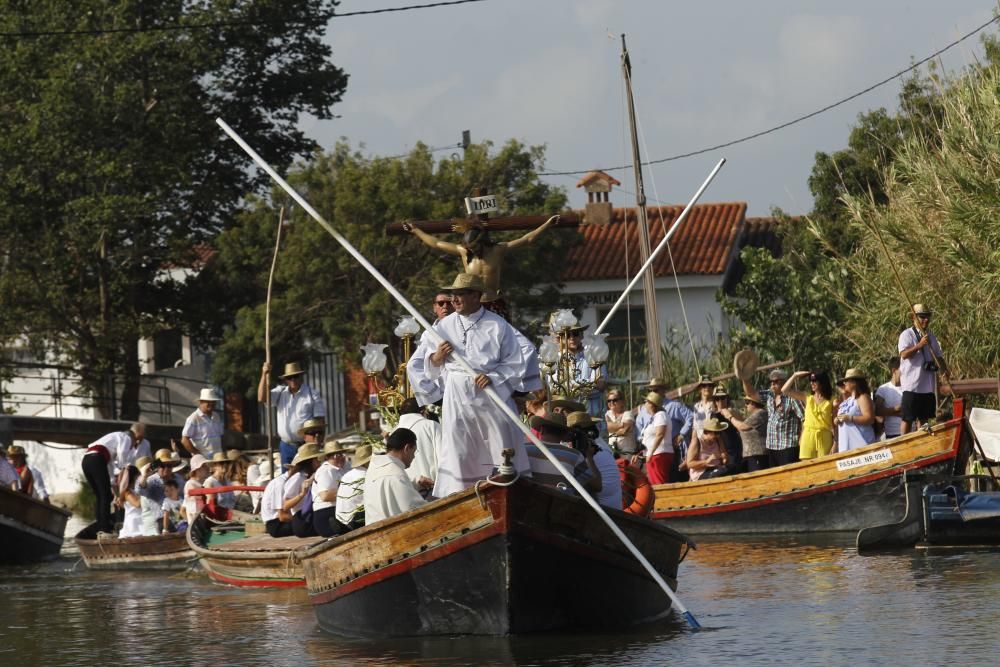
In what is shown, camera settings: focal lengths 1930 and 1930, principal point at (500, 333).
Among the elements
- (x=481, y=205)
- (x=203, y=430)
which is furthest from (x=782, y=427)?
(x=203, y=430)

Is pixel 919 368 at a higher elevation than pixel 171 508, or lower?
higher

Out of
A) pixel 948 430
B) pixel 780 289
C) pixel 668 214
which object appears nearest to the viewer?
pixel 948 430

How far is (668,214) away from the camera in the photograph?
44812 mm

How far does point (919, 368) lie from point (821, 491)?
1.86 m

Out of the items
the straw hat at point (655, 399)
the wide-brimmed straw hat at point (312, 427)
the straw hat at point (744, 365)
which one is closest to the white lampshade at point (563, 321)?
the wide-brimmed straw hat at point (312, 427)

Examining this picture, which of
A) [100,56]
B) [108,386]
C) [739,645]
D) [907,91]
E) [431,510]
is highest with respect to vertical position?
[100,56]

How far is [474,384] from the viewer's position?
12.4m

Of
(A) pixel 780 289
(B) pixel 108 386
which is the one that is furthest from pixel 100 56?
(A) pixel 780 289

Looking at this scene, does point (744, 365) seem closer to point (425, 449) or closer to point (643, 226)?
point (425, 449)

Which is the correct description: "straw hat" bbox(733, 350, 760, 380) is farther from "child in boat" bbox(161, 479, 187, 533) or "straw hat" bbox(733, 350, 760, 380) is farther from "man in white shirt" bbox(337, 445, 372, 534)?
"man in white shirt" bbox(337, 445, 372, 534)

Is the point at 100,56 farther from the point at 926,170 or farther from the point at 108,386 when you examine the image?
the point at 926,170

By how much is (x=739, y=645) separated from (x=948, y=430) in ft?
24.5

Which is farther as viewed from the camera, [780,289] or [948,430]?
[780,289]

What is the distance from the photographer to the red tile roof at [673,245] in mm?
42312
